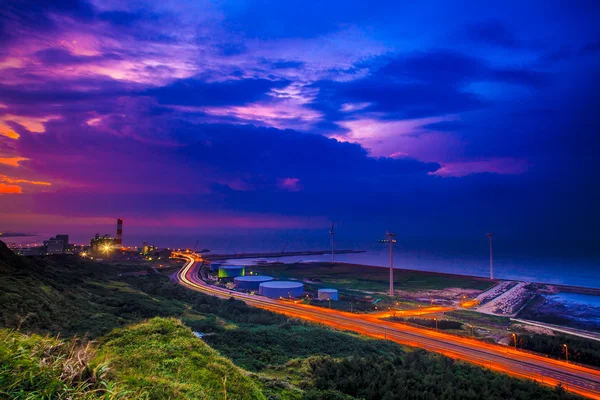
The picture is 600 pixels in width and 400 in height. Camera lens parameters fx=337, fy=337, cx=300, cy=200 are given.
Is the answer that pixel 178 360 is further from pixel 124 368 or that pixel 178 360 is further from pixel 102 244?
pixel 102 244

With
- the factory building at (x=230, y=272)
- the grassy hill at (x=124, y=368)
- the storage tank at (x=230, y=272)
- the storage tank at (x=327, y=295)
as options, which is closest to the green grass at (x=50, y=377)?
the grassy hill at (x=124, y=368)

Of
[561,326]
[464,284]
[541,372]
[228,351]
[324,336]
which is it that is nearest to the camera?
[228,351]

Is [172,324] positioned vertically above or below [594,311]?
above

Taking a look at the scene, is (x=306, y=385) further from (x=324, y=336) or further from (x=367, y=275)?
(x=367, y=275)

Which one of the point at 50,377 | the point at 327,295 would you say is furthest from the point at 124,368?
the point at 327,295

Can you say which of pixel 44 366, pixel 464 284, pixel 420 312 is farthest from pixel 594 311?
pixel 44 366

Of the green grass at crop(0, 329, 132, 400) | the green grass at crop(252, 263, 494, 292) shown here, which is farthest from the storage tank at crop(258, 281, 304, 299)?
the green grass at crop(0, 329, 132, 400)

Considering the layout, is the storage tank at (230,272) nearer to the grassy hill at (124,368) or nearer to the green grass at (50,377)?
the grassy hill at (124,368)
